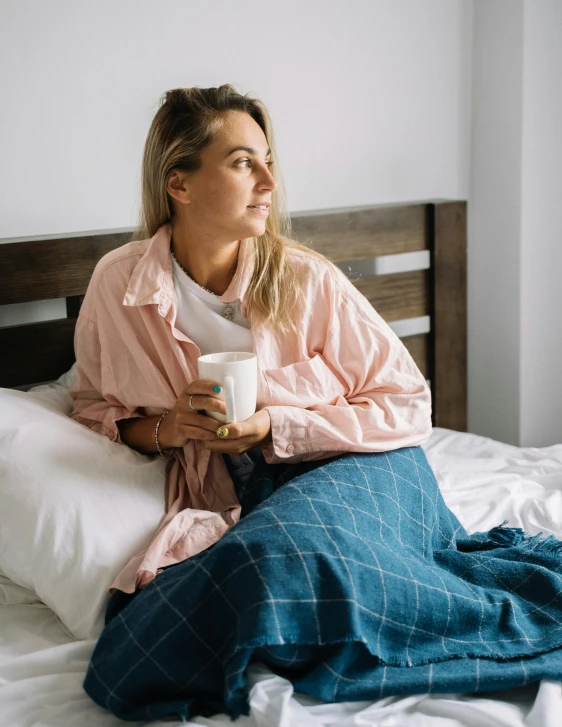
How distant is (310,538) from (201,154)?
774 millimetres

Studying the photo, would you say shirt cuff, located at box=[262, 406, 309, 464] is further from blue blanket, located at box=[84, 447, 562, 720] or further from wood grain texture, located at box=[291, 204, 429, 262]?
wood grain texture, located at box=[291, 204, 429, 262]

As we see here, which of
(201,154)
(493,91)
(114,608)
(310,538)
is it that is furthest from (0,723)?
(493,91)

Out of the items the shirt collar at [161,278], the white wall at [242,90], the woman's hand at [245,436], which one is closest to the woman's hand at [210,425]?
the woman's hand at [245,436]

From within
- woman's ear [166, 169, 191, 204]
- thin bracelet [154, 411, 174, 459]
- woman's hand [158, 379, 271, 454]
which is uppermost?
woman's ear [166, 169, 191, 204]

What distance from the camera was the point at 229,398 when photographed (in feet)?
4.51

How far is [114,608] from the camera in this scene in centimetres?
135

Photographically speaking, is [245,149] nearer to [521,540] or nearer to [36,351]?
[36,351]

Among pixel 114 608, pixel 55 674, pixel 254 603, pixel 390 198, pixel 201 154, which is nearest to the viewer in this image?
pixel 254 603

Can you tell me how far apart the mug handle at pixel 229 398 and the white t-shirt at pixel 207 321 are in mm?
298

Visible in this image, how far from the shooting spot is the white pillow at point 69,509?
136 centimetres

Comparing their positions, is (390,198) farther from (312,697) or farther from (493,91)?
(312,697)

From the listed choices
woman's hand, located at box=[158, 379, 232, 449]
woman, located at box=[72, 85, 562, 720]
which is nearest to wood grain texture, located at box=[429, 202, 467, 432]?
woman, located at box=[72, 85, 562, 720]

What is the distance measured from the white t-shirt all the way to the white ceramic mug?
24cm

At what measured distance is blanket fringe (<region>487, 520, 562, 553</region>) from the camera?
60.7 inches
